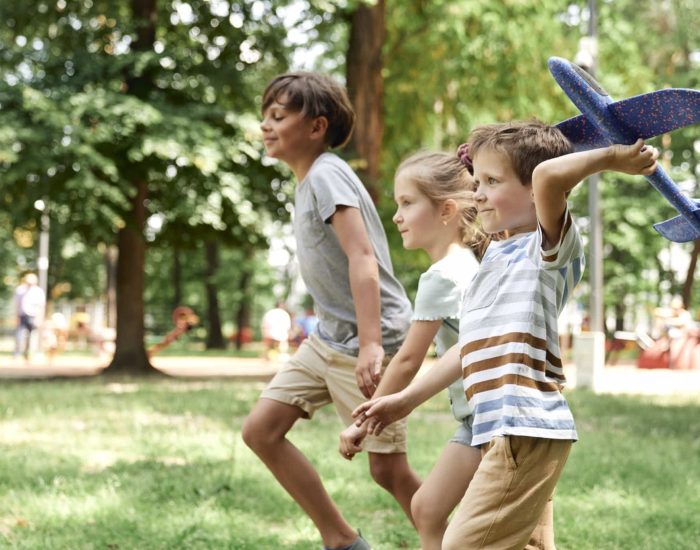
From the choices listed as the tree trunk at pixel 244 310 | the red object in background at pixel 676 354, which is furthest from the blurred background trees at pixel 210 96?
the tree trunk at pixel 244 310

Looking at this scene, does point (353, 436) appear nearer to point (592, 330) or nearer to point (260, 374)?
point (592, 330)

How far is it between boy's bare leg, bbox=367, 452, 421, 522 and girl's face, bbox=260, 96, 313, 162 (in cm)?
120

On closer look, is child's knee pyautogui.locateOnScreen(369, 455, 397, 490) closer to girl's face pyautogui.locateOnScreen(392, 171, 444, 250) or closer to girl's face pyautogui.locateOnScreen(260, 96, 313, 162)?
girl's face pyautogui.locateOnScreen(392, 171, 444, 250)

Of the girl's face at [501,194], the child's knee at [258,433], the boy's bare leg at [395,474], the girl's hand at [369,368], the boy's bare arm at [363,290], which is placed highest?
the girl's face at [501,194]

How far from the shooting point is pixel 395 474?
350 cm

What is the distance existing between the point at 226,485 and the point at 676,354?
57.6 feet

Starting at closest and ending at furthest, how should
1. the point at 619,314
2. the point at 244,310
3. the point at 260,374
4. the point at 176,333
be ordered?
the point at 260,374 → the point at 176,333 → the point at 619,314 → the point at 244,310

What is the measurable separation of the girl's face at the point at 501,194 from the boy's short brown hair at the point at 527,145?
1cm

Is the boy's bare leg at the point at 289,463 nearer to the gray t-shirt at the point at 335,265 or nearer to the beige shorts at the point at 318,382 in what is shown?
the beige shorts at the point at 318,382

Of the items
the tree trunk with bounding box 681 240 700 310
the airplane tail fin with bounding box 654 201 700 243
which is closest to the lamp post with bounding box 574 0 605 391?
the airplane tail fin with bounding box 654 201 700 243

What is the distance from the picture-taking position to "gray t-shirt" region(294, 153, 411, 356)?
11.8ft

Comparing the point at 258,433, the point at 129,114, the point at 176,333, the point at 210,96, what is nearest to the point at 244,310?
the point at 176,333

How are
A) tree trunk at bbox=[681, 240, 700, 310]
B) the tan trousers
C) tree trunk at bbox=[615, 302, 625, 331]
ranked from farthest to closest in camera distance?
tree trunk at bbox=[615, 302, 625, 331] → tree trunk at bbox=[681, 240, 700, 310] → the tan trousers

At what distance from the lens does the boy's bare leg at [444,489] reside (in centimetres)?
284
